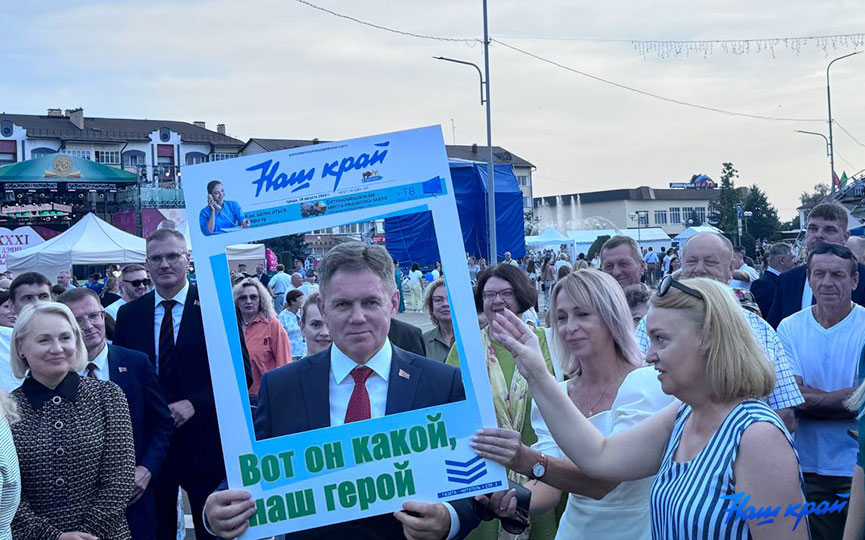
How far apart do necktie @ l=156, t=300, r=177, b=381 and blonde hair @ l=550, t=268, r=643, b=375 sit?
9.43 feet

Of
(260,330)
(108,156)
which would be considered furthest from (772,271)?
(108,156)

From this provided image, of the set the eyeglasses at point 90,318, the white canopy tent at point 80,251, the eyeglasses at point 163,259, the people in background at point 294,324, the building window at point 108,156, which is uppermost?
the building window at point 108,156

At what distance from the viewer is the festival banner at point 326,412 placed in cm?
263

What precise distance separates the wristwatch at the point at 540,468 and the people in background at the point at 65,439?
219cm

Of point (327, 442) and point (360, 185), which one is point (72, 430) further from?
point (360, 185)

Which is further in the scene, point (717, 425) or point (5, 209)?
point (5, 209)

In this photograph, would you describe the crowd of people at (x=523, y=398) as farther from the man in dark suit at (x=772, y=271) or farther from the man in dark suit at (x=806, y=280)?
the man in dark suit at (x=772, y=271)

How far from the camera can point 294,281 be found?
15.8 metres

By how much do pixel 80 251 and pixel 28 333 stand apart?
19.3 m

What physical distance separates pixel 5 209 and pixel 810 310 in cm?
5765

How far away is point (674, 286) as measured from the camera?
2703 mm

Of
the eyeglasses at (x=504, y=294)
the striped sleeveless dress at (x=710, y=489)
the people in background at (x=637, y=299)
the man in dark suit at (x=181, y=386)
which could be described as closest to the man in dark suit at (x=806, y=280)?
the people in background at (x=637, y=299)

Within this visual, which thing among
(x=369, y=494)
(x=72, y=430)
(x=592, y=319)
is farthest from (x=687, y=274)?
(x=72, y=430)

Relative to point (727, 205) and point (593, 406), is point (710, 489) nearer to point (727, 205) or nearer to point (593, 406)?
point (593, 406)
